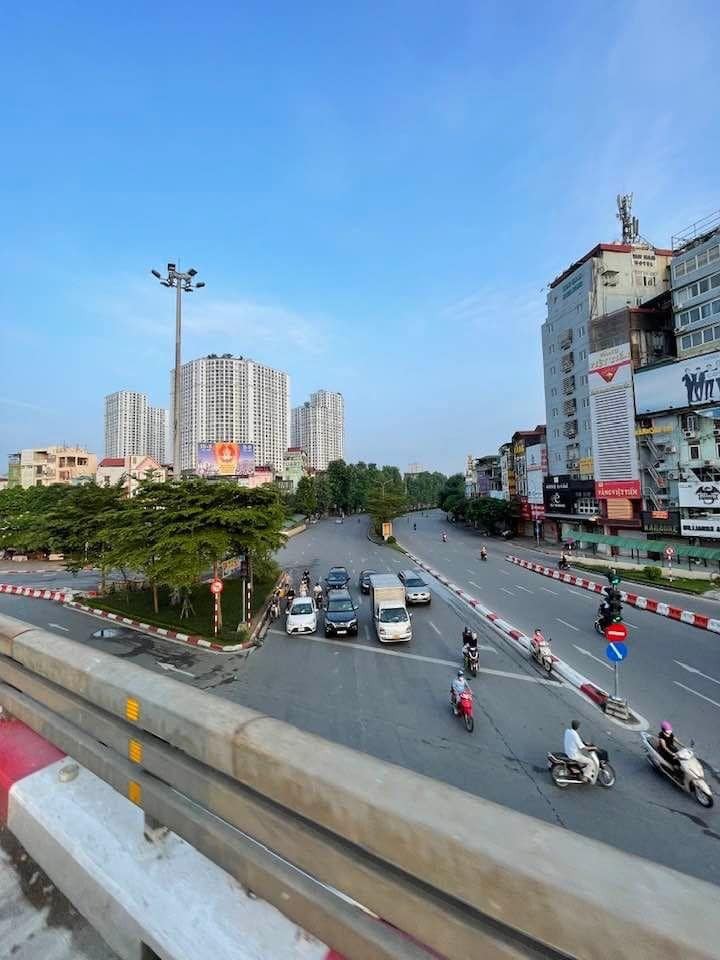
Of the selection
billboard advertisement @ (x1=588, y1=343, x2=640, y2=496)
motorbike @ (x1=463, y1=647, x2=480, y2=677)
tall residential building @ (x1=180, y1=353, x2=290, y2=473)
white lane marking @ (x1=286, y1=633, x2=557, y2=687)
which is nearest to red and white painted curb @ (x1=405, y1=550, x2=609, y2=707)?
white lane marking @ (x1=286, y1=633, x2=557, y2=687)

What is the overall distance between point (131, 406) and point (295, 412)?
156ft

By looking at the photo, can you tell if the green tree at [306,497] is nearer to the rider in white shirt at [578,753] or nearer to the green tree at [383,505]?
the green tree at [383,505]

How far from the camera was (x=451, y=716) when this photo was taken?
420 inches

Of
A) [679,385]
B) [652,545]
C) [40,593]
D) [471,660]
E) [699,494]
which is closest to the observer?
[471,660]

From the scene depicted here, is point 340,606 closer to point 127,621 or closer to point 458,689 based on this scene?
point 458,689

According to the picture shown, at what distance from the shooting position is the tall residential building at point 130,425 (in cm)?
12838

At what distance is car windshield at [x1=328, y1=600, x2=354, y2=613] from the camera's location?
18172mm

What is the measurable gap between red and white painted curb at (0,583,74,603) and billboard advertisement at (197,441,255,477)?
16.3 metres

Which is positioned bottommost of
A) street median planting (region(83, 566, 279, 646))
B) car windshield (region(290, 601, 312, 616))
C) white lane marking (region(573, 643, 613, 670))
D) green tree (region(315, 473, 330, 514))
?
white lane marking (region(573, 643, 613, 670))

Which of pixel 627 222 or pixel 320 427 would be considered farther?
pixel 320 427

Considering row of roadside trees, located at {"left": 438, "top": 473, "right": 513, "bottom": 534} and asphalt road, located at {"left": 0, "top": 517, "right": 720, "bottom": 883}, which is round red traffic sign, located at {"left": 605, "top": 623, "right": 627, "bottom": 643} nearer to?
asphalt road, located at {"left": 0, "top": 517, "right": 720, "bottom": 883}

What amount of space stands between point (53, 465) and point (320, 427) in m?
82.6

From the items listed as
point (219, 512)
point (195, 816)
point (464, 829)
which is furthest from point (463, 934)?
point (219, 512)

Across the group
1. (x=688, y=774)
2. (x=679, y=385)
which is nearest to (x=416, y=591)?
(x=688, y=774)
